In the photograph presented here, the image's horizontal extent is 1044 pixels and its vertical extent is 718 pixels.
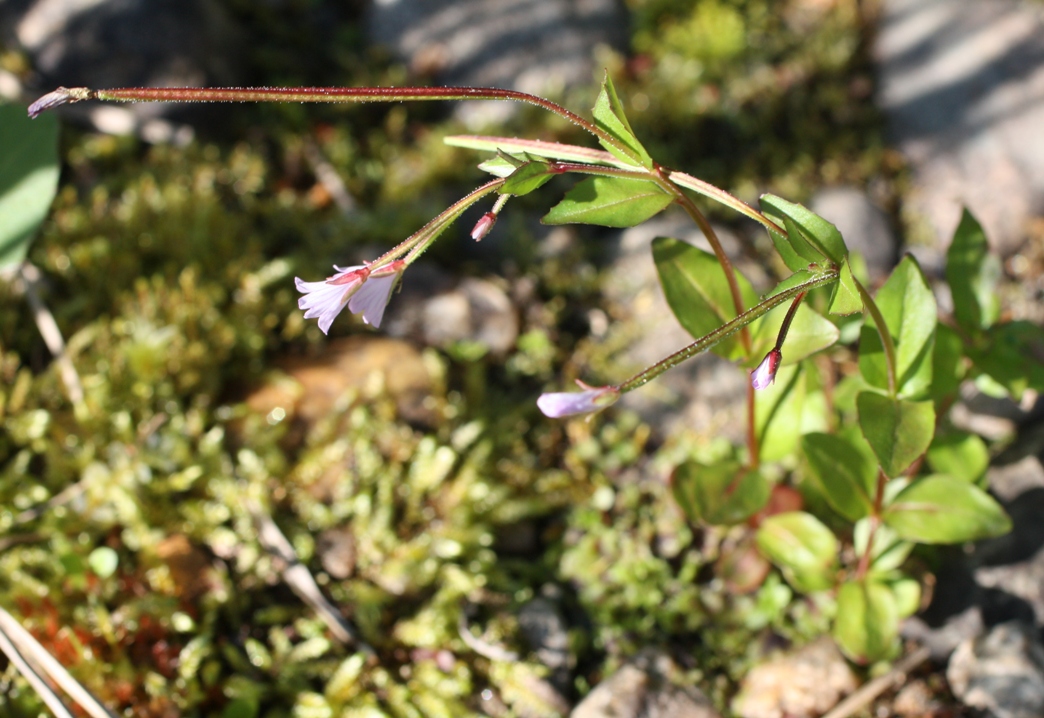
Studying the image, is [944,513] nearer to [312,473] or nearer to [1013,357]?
[1013,357]

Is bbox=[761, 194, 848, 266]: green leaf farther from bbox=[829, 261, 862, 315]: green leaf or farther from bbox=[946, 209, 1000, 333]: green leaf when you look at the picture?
bbox=[946, 209, 1000, 333]: green leaf

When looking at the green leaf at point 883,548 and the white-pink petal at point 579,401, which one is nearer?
the white-pink petal at point 579,401

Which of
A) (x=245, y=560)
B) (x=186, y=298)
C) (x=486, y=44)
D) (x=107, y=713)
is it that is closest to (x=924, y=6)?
(x=486, y=44)

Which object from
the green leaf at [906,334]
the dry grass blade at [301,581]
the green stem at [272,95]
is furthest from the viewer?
the dry grass blade at [301,581]

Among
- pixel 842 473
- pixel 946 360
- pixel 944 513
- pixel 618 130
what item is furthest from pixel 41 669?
pixel 946 360

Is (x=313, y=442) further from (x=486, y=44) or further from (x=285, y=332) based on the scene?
(x=486, y=44)

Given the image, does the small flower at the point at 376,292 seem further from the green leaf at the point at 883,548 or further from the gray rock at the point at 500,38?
the gray rock at the point at 500,38

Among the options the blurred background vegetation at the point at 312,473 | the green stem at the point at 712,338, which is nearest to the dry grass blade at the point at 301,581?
the blurred background vegetation at the point at 312,473
